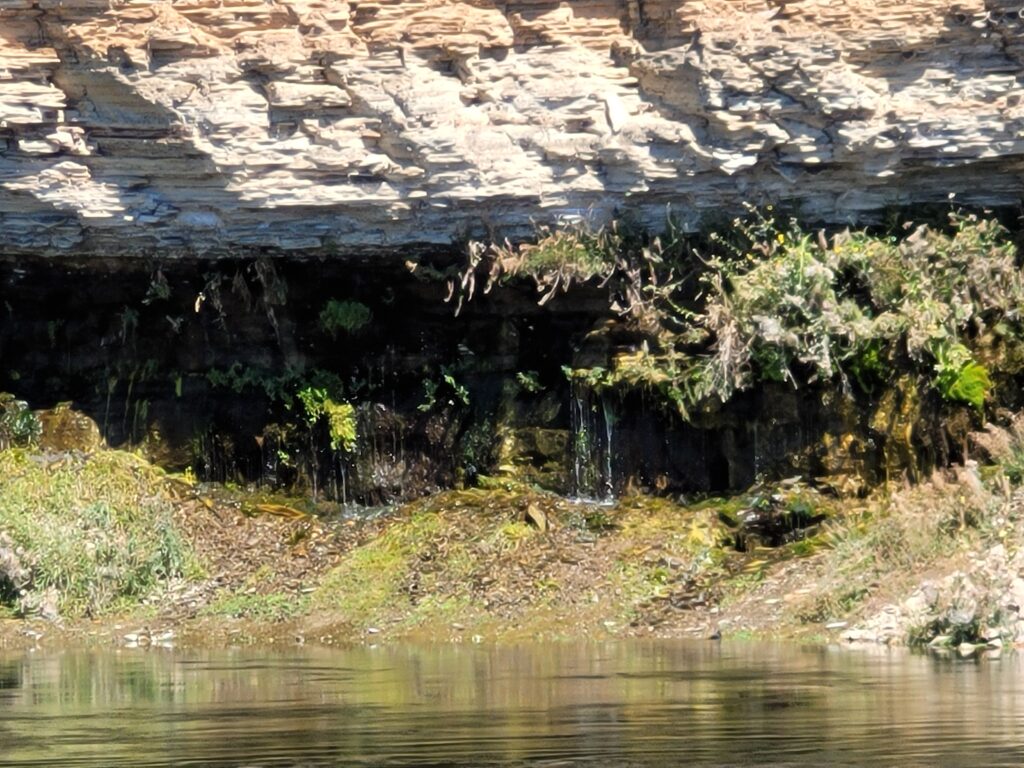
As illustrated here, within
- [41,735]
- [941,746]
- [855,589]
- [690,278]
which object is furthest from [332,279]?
[941,746]

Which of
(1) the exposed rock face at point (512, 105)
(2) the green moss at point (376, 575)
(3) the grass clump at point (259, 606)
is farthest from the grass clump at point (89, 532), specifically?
(1) the exposed rock face at point (512, 105)

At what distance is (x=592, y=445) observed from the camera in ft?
63.7

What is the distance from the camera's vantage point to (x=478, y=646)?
16203 millimetres

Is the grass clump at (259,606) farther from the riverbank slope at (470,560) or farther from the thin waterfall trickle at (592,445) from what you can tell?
the thin waterfall trickle at (592,445)

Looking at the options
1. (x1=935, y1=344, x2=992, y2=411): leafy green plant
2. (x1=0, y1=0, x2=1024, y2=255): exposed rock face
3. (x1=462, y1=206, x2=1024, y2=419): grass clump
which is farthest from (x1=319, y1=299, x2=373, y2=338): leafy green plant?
(x1=935, y1=344, x2=992, y2=411): leafy green plant

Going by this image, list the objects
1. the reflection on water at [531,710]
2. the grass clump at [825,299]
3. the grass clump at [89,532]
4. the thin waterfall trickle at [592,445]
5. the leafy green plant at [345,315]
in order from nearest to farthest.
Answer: the reflection on water at [531,710] < the grass clump at [825,299] < the grass clump at [89,532] < the thin waterfall trickle at [592,445] < the leafy green plant at [345,315]

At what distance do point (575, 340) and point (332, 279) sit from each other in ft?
8.79

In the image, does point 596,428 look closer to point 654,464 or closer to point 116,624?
point 654,464

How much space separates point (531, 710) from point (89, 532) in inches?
324

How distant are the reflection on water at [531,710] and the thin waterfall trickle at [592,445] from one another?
13.3 feet

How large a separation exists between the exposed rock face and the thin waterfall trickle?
191 centimetres

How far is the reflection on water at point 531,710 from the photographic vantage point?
9.54 m

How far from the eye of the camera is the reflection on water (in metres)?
9.54

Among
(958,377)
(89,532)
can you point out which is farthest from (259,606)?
(958,377)
